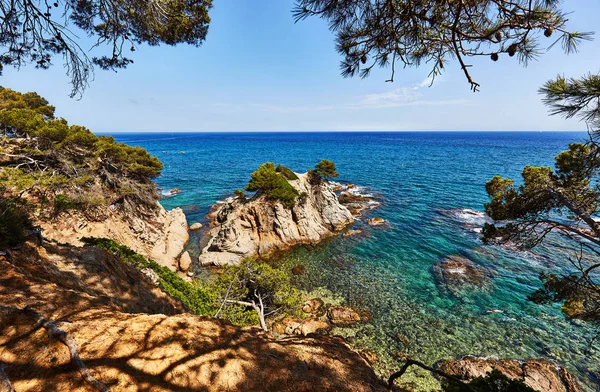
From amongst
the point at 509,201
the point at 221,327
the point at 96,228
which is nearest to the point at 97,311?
the point at 221,327

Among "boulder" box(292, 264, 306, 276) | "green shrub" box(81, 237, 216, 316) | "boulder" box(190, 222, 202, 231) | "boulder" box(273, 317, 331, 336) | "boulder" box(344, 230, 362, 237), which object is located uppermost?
"green shrub" box(81, 237, 216, 316)

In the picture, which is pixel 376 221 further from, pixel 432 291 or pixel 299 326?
pixel 299 326

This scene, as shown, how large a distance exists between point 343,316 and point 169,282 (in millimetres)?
10560

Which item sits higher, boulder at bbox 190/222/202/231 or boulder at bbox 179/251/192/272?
boulder at bbox 190/222/202/231

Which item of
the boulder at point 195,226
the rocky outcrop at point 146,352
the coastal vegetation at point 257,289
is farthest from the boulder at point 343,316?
the boulder at point 195,226

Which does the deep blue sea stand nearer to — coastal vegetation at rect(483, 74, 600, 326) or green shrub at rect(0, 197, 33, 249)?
coastal vegetation at rect(483, 74, 600, 326)

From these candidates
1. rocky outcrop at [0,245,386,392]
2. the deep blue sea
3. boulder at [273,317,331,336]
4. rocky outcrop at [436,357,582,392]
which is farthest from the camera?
boulder at [273,317,331,336]

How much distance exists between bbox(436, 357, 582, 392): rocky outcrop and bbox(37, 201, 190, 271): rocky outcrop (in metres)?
20.8

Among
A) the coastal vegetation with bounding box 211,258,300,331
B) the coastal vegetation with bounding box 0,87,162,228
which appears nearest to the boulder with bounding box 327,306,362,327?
the coastal vegetation with bounding box 211,258,300,331

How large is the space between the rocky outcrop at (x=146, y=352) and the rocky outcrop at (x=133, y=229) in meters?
13.9

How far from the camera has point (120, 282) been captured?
25.1 feet

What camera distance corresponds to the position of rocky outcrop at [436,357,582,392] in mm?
10477

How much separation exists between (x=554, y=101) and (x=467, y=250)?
21.0 m

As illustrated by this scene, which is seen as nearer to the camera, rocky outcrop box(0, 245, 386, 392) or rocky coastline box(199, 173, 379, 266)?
rocky outcrop box(0, 245, 386, 392)
